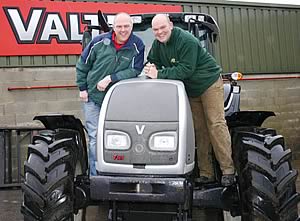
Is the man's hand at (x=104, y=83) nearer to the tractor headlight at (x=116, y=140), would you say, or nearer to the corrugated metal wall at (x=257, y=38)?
the tractor headlight at (x=116, y=140)

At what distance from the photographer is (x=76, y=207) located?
13.3 ft

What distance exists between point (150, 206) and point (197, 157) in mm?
791

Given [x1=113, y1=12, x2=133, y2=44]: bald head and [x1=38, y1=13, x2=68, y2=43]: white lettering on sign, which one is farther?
[x1=38, y1=13, x2=68, y2=43]: white lettering on sign

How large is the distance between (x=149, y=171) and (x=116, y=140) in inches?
14.0

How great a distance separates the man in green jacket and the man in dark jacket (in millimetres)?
198

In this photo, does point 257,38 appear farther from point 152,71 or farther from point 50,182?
point 50,182

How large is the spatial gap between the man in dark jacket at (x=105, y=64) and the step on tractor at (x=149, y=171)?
0.31m

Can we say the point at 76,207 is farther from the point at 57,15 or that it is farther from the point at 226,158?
the point at 57,15

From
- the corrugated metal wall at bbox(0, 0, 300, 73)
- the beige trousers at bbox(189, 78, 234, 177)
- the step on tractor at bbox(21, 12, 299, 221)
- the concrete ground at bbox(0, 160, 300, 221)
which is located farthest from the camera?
the corrugated metal wall at bbox(0, 0, 300, 73)

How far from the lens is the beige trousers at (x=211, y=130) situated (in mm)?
4234

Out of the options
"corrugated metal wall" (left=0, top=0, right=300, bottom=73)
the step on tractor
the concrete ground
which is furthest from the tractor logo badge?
"corrugated metal wall" (left=0, top=0, right=300, bottom=73)

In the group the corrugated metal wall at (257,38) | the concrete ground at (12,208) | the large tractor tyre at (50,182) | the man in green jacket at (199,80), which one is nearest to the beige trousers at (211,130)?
the man in green jacket at (199,80)

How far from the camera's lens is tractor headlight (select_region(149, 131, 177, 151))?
368cm

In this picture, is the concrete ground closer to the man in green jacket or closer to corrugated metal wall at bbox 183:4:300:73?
the man in green jacket
